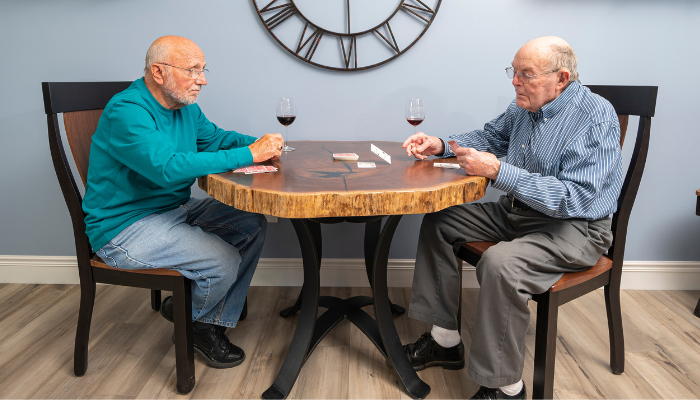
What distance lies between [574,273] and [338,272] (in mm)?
1345

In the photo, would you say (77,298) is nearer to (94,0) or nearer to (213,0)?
(94,0)

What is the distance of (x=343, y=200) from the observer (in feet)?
4.33

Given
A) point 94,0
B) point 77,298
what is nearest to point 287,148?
point 94,0

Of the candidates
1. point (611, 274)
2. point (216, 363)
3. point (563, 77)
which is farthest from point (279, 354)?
point (563, 77)

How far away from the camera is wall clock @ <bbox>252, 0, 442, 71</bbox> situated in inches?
94.3

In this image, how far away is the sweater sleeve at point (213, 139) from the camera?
213 cm

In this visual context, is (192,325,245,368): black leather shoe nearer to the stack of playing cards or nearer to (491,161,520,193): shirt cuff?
the stack of playing cards

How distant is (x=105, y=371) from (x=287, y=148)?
3.74 feet

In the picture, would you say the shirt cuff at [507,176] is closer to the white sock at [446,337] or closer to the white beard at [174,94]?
the white sock at [446,337]

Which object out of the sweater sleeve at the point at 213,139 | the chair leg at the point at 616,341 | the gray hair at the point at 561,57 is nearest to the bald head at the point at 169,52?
the sweater sleeve at the point at 213,139

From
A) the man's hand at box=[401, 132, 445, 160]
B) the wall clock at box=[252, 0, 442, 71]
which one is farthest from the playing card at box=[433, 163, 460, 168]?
the wall clock at box=[252, 0, 442, 71]

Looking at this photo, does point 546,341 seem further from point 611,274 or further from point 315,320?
point 315,320

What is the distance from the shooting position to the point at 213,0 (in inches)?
94.1

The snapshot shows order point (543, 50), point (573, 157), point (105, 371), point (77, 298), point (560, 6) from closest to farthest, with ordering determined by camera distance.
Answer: point (573, 157)
point (543, 50)
point (105, 371)
point (560, 6)
point (77, 298)
